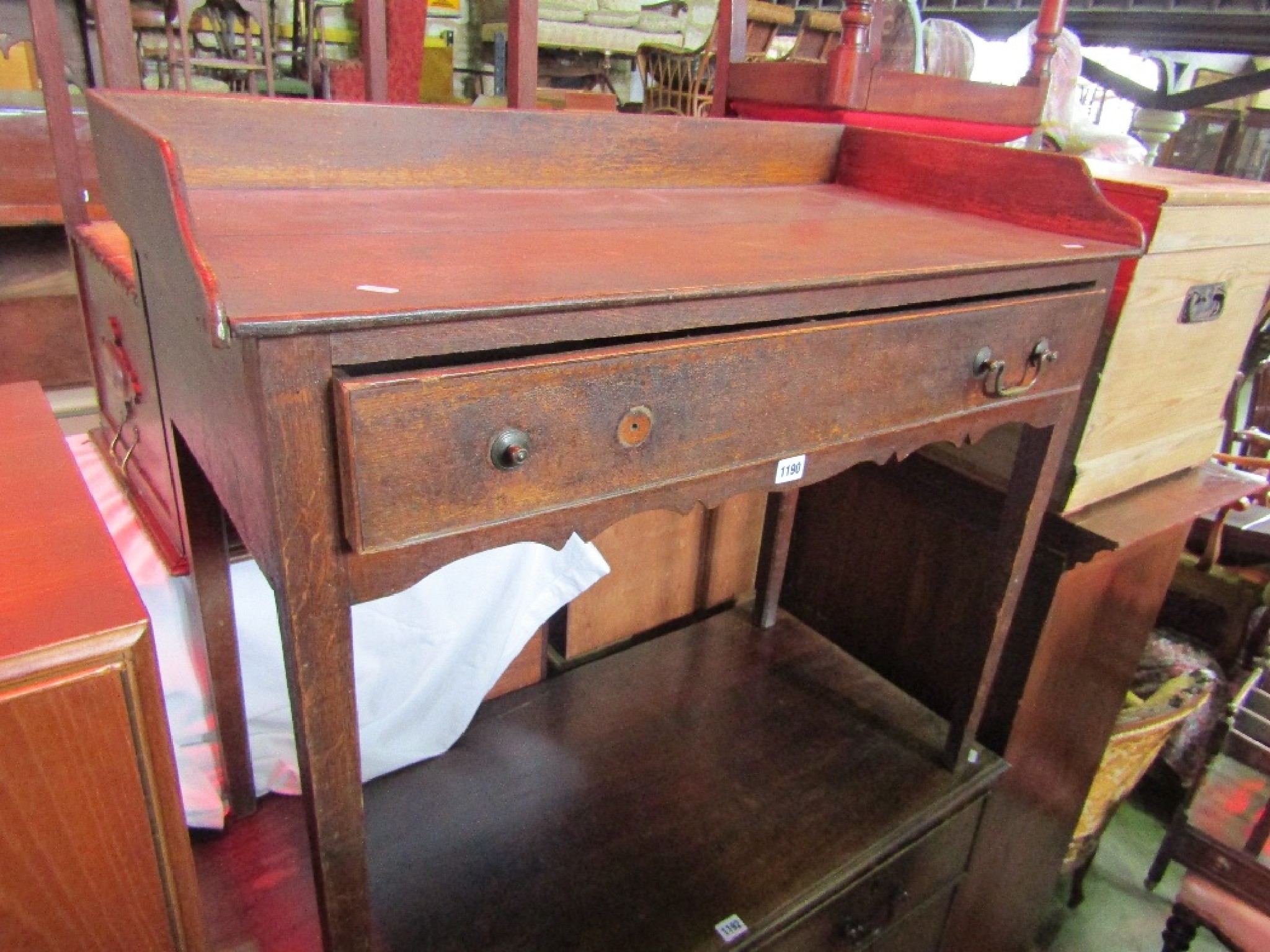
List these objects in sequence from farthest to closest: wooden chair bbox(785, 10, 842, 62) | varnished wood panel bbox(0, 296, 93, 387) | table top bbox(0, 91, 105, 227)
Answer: wooden chair bbox(785, 10, 842, 62), varnished wood panel bbox(0, 296, 93, 387), table top bbox(0, 91, 105, 227)

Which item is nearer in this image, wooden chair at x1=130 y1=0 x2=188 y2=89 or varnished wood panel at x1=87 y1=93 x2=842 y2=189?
varnished wood panel at x1=87 y1=93 x2=842 y2=189

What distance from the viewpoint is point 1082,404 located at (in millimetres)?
1039

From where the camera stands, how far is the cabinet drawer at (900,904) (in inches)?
40.9

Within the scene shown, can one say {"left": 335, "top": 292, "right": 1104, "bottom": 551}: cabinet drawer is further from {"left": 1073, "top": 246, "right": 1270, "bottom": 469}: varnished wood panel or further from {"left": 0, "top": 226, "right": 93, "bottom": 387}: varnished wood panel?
{"left": 0, "top": 226, "right": 93, "bottom": 387}: varnished wood panel

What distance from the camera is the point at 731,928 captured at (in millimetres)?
937

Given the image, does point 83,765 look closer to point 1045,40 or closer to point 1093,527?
point 1093,527

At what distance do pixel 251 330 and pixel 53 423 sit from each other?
0.46m

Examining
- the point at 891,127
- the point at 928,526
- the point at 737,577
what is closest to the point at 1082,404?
the point at 928,526

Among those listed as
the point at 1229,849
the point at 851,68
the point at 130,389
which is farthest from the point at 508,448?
the point at 1229,849

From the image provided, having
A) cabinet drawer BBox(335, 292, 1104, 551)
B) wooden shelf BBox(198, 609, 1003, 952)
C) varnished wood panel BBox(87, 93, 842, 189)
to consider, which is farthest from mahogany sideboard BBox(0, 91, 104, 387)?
cabinet drawer BBox(335, 292, 1104, 551)

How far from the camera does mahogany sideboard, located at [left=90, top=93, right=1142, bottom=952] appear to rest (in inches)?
20.0

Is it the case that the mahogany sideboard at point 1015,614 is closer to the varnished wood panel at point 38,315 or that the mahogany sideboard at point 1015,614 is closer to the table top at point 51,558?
the table top at point 51,558

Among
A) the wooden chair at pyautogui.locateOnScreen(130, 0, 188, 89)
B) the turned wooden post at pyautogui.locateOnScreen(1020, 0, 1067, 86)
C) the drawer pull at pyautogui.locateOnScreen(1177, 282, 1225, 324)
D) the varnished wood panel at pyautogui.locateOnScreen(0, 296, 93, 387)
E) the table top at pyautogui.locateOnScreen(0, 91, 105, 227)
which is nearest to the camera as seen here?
the drawer pull at pyautogui.locateOnScreen(1177, 282, 1225, 324)

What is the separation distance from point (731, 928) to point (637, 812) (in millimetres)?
192
